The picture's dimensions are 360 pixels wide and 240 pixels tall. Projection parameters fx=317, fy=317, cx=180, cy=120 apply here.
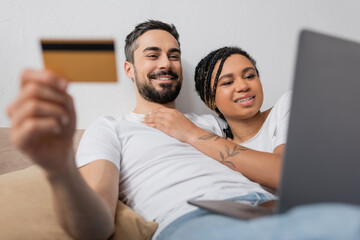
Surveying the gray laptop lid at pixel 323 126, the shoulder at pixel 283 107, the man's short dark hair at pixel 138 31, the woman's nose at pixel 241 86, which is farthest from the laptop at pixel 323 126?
the man's short dark hair at pixel 138 31

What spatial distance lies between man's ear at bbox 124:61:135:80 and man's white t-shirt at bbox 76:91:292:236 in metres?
0.33

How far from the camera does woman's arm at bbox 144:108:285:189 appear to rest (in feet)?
3.68

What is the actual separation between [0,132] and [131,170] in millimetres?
703

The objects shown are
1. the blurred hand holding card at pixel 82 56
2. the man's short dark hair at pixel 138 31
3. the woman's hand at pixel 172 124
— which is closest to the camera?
the blurred hand holding card at pixel 82 56

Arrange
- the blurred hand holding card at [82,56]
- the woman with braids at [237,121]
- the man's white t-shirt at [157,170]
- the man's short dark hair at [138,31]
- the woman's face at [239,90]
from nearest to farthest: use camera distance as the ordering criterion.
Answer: the blurred hand holding card at [82,56], the man's white t-shirt at [157,170], the woman with braids at [237,121], the woman's face at [239,90], the man's short dark hair at [138,31]

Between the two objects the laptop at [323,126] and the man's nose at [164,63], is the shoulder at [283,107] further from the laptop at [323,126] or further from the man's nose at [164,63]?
the laptop at [323,126]

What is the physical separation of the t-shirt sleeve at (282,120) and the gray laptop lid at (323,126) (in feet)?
1.85

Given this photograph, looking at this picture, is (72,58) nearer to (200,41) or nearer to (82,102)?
(82,102)

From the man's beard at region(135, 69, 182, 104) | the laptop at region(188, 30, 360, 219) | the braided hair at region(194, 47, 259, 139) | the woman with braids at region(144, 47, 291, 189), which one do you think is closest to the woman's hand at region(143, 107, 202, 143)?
the woman with braids at region(144, 47, 291, 189)

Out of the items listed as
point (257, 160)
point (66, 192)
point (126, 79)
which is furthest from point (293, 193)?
point (126, 79)

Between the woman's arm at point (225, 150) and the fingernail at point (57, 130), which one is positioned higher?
the fingernail at point (57, 130)

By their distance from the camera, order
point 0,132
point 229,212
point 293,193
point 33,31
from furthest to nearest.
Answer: point 33,31
point 0,132
point 229,212
point 293,193

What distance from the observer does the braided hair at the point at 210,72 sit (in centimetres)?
146

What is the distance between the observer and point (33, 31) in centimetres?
156
